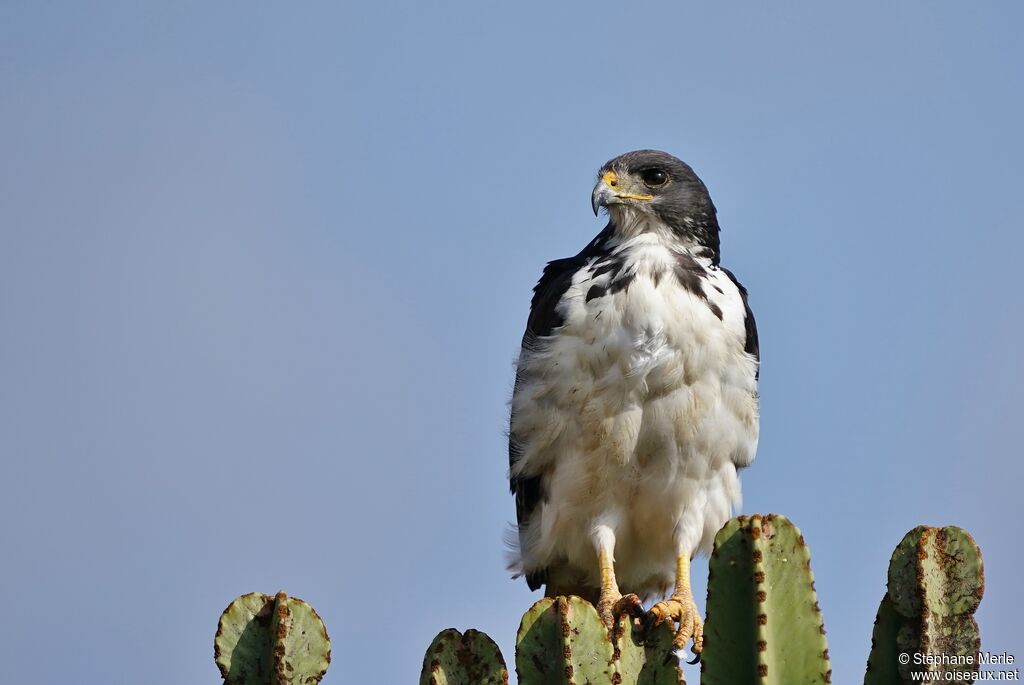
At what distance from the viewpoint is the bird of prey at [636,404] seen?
275 inches

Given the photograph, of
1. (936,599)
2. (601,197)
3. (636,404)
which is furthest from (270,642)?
(601,197)

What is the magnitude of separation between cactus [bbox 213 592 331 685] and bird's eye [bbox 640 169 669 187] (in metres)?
3.67

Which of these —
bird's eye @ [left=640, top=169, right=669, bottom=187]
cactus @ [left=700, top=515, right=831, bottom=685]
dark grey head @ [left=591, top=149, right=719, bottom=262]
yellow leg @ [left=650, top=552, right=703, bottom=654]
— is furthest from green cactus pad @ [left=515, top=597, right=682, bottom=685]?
bird's eye @ [left=640, top=169, right=669, bottom=187]

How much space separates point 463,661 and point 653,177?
3.53 m

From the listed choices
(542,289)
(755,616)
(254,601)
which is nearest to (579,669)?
(755,616)

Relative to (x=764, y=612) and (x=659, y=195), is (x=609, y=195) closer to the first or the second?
(x=659, y=195)

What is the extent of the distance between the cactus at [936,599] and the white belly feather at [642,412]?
2.42m

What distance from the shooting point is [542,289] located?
7.85 meters

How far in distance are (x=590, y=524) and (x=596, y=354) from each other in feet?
3.09

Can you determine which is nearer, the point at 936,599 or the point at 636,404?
the point at 936,599

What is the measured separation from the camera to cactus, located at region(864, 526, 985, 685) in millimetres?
4582

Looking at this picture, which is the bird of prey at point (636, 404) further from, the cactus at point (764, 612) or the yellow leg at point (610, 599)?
A: the cactus at point (764, 612)

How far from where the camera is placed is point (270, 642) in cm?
492

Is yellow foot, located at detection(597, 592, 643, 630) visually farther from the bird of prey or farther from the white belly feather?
the white belly feather
